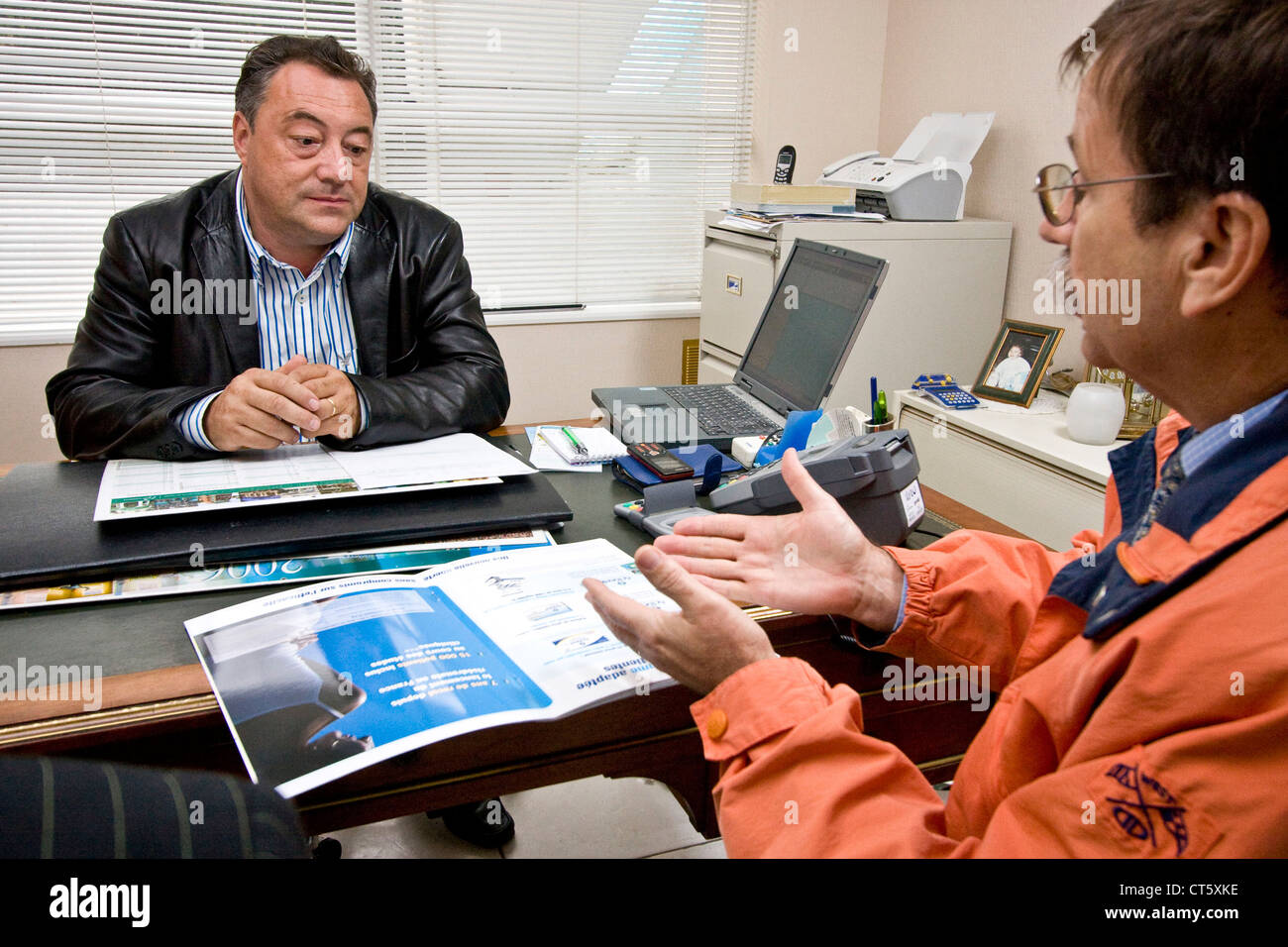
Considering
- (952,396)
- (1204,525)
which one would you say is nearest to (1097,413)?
(952,396)

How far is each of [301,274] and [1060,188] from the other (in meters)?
1.48

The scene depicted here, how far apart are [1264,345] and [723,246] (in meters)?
2.33

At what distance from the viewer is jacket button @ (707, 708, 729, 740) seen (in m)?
0.75

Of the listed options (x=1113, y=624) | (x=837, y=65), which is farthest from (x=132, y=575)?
(x=837, y=65)

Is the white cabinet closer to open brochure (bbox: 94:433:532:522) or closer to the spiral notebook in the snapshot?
the spiral notebook

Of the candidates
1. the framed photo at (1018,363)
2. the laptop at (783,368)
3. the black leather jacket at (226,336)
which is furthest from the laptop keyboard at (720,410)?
the framed photo at (1018,363)

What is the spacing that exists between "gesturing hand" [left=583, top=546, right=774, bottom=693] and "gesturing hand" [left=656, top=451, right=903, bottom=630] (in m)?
0.17

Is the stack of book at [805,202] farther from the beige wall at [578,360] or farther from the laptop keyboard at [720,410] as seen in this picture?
the laptop keyboard at [720,410]

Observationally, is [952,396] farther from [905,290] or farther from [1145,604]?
[1145,604]

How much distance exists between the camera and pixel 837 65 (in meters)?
3.26

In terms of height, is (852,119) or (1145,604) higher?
(852,119)

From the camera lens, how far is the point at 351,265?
71.4 inches

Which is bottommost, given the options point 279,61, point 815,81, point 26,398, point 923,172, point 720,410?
point 26,398

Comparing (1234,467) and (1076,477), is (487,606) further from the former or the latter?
(1076,477)
